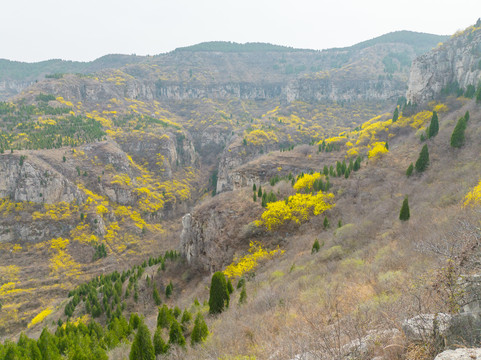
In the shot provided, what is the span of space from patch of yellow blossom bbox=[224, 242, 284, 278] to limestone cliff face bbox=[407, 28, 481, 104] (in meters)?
65.3

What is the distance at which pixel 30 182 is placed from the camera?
6744 cm

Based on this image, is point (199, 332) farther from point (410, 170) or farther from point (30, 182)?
point (30, 182)

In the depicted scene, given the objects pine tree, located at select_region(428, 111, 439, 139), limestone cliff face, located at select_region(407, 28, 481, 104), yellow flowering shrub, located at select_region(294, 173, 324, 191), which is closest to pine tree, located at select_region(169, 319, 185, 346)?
yellow flowering shrub, located at select_region(294, 173, 324, 191)

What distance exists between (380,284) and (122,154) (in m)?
99.4

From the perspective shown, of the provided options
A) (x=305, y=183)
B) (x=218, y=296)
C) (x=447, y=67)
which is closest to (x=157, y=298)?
(x=218, y=296)

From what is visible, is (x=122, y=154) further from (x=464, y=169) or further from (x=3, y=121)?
(x=464, y=169)

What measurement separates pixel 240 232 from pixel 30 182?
6266 centimetres

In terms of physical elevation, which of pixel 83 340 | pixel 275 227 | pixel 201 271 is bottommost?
pixel 201 271

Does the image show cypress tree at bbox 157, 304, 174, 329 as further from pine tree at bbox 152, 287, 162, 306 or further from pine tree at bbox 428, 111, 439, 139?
pine tree at bbox 428, 111, 439, 139

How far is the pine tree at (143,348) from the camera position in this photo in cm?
1536

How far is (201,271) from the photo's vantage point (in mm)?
41625

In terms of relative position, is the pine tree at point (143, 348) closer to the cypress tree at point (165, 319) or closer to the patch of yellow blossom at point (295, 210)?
the cypress tree at point (165, 319)

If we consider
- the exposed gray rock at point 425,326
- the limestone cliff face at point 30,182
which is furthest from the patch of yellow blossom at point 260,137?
the exposed gray rock at point 425,326

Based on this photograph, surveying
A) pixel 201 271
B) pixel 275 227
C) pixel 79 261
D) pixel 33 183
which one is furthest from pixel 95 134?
pixel 275 227
